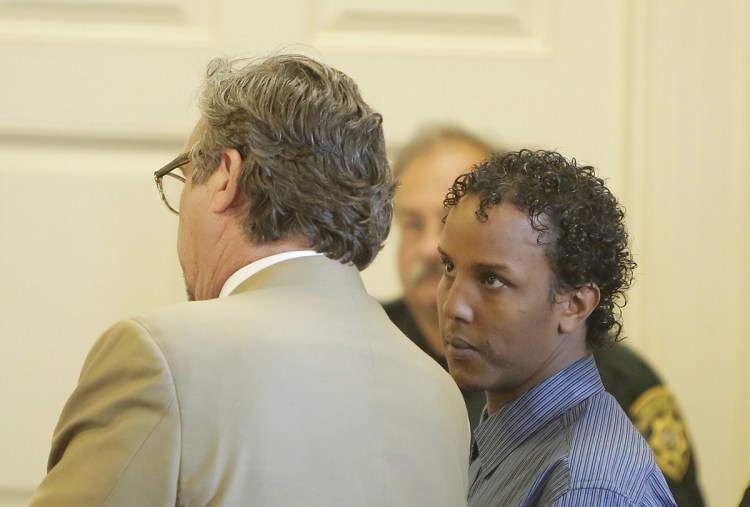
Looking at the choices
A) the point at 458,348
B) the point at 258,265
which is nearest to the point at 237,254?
the point at 258,265

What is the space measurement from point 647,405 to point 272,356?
0.87m

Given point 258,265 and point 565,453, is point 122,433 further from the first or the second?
point 565,453

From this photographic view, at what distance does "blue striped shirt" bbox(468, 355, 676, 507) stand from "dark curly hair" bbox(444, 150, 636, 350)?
0.25 feet

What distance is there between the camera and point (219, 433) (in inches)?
32.8

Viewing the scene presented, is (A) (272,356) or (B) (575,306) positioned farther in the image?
(B) (575,306)

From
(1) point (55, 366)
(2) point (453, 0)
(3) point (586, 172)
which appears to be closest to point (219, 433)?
(3) point (586, 172)

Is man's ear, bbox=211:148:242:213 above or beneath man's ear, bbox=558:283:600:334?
above

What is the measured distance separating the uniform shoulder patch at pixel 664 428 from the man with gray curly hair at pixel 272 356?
60cm

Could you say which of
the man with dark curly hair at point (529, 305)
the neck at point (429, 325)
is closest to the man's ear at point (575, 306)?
the man with dark curly hair at point (529, 305)

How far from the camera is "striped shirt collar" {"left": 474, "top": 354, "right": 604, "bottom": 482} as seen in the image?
107 centimetres

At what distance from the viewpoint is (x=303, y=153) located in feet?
3.22

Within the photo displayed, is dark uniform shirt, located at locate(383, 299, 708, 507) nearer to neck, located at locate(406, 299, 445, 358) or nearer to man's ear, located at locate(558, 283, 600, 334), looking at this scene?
neck, located at locate(406, 299, 445, 358)

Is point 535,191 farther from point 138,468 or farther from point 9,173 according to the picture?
point 9,173

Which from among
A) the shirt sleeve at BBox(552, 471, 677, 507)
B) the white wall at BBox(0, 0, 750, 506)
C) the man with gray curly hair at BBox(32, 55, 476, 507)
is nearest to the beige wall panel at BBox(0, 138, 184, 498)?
the white wall at BBox(0, 0, 750, 506)
